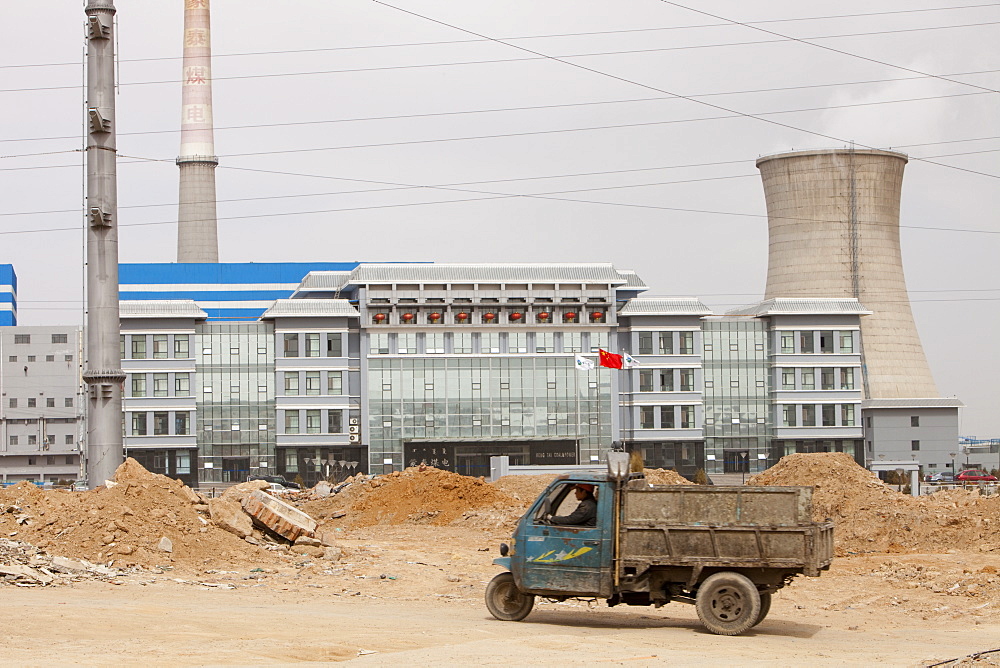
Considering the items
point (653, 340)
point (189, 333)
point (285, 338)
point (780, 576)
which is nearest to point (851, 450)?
point (653, 340)

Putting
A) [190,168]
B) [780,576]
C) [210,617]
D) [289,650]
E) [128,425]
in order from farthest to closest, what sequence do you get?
[190,168]
[128,425]
[210,617]
[780,576]
[289,650]

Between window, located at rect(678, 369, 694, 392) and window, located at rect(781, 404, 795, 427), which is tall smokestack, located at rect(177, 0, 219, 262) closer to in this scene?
window, located at rect(678, 369, 694, 392)

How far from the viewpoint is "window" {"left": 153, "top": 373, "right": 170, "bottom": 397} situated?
89438mm

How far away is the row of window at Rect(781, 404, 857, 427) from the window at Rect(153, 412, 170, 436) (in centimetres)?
4542

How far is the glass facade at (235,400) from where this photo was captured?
296ft

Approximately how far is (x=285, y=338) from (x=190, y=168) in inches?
1173

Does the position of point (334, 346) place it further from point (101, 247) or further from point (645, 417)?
point (101, 247)

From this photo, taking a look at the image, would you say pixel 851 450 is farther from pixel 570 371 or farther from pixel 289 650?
pixel 289 650

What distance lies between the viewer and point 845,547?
34.3m

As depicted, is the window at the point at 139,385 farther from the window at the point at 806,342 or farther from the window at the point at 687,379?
the window at the point at 806,342

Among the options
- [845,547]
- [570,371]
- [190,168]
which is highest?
[190,168]

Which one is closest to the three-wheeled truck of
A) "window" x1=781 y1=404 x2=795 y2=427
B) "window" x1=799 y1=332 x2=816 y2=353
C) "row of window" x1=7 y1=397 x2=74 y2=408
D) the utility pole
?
the utility pole

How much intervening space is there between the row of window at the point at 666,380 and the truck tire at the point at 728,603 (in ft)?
249

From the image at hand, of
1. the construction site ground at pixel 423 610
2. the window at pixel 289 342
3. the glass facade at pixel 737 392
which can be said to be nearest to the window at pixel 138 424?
the window at pixel 289 342
